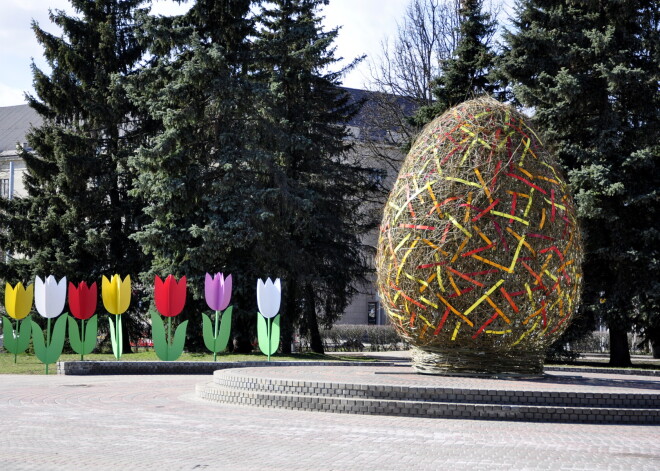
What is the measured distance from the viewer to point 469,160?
13.4 metres

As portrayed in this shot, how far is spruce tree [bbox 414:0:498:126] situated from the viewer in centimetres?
3086

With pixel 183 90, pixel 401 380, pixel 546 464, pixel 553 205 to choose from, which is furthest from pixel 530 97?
pixel 546 464

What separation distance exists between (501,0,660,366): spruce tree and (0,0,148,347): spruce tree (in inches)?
588

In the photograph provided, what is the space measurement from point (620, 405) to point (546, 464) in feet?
15.0

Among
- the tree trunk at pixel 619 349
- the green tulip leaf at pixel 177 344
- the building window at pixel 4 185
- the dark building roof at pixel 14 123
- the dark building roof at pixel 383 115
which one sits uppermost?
the dark building roof at pixel 14 123

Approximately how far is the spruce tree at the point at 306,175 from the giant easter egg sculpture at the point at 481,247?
13050 millimetres


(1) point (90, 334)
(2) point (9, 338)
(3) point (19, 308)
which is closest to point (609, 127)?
(1) point (90, 334)

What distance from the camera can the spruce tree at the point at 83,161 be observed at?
101 ft

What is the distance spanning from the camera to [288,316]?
Answer: 29.1 meters

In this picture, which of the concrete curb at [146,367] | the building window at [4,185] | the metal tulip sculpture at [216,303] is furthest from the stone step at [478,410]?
the building window at [4,185]

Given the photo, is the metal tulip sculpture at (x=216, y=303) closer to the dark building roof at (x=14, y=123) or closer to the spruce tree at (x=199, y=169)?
the spruce tree at (x=199, y=169)

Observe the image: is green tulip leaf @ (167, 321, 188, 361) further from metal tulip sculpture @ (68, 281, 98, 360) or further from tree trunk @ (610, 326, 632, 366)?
tree trunk @ (610, 326, 632, 366)

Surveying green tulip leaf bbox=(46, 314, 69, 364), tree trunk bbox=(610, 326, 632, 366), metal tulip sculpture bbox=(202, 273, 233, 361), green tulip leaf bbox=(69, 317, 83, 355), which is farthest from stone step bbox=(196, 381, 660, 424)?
tree trunk bbox=(610, 326, 632, 366)

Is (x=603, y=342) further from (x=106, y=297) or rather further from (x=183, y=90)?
(x=106, y=297)
